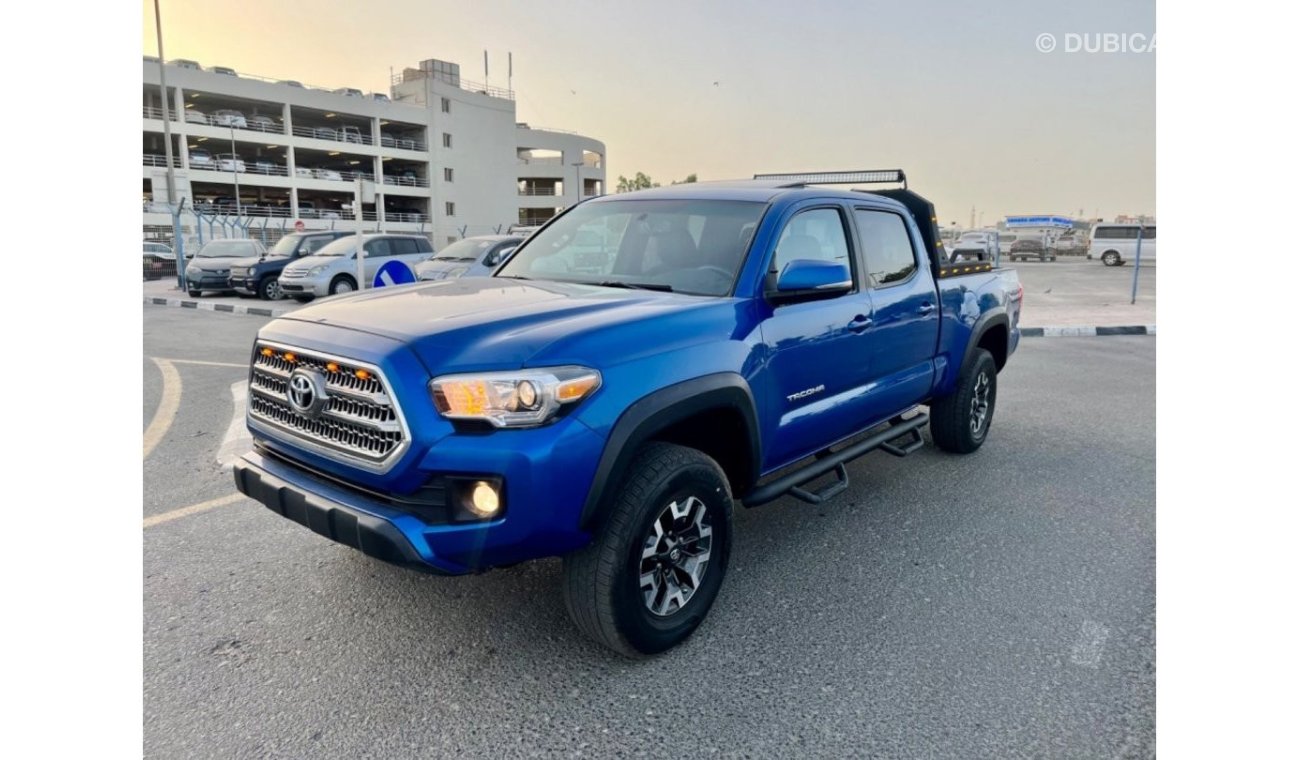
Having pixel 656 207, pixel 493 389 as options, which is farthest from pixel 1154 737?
pixel 656 207

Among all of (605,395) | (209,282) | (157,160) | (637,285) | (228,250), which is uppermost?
(157,160)

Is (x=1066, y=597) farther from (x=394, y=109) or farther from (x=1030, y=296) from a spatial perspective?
(x=394, y=109)

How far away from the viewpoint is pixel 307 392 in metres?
2.87

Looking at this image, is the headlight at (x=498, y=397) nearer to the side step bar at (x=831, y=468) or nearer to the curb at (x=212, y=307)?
the side step bar at (x=831, y=468)

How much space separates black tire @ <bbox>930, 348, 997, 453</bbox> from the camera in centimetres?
557

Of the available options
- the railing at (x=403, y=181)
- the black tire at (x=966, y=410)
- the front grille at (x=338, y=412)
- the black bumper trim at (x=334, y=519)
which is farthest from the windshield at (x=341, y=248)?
the railing at (x=403, y=181)

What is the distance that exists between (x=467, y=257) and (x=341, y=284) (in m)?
3.57

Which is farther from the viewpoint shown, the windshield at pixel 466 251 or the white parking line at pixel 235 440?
the windshield at pixel 466 251

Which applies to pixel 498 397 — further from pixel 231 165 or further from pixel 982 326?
pixel 231 165

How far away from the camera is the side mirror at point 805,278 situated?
3.38 meters

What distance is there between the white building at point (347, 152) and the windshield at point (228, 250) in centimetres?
2968

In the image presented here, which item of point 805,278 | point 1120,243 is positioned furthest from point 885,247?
point 1120,243

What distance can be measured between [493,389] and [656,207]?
194 centimetres

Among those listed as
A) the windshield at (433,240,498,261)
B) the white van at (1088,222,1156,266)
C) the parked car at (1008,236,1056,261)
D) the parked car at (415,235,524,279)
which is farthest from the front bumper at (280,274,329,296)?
the parked car at (1008,236,1056,261)
